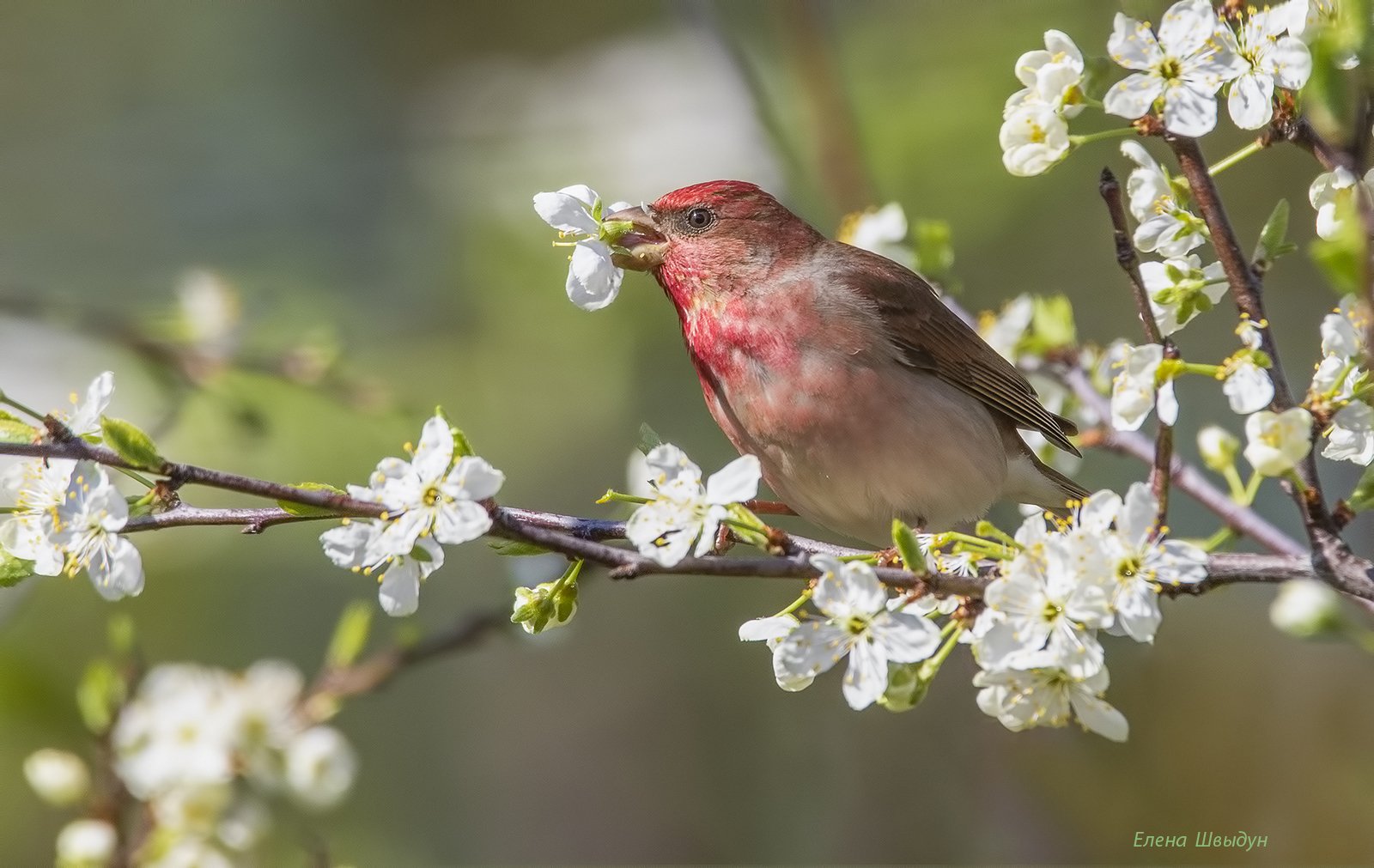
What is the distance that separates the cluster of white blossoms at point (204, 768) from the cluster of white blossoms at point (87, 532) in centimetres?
125

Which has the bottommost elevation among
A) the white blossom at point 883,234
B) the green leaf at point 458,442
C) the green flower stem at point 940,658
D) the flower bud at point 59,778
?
the green flower stem at point 940,658

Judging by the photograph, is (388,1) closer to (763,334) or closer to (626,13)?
(626,13)

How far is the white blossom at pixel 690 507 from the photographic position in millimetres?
2186

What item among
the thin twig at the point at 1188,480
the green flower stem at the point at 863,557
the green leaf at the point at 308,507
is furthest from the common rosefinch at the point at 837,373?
the green leaf at the point at 308,507

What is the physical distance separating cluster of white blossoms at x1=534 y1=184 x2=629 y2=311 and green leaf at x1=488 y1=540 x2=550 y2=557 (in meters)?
0.61

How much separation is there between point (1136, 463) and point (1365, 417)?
11.6 ft

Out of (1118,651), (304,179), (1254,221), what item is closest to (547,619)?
(1118,651)

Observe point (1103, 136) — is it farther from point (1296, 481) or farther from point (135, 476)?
point (135, 476)

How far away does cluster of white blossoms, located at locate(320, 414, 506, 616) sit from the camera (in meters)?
2.16

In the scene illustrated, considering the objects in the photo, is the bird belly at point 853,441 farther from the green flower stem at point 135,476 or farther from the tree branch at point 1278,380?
the green flower stem at point 135,476

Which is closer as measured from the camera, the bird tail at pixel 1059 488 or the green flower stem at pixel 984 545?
the green flower stem at pixel 984 545

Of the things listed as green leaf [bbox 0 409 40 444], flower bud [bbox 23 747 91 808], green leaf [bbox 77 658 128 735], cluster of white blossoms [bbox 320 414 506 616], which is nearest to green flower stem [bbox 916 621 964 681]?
cluster of white blossoms [bbox 320 414 506 616]

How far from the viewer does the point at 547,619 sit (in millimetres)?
2365

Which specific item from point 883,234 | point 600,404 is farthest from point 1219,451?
point 600,404
